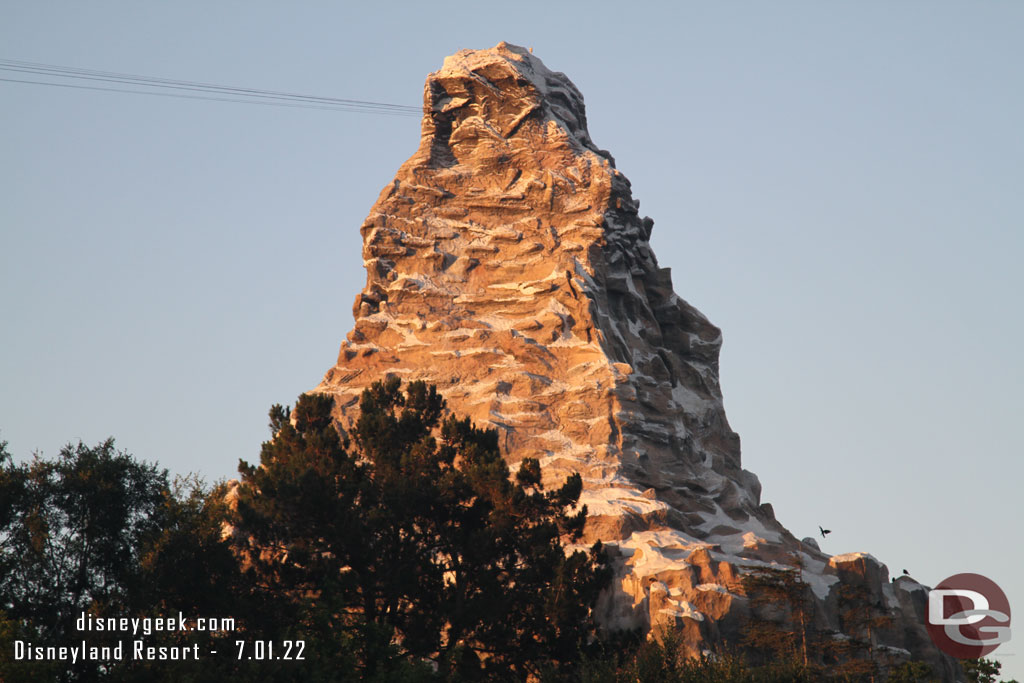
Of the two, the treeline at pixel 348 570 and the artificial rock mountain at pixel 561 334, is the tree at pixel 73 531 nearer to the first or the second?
the treeline at pixel 348 570

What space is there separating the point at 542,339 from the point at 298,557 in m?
20.0

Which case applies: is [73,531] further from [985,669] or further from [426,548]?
[985,669]

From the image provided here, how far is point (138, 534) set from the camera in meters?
41.6

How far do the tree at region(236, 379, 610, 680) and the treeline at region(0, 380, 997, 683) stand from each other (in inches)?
2.3

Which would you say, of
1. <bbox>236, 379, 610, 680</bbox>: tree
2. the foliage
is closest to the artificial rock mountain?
<bbox>236, 379, 610, 680</bbox>: tree

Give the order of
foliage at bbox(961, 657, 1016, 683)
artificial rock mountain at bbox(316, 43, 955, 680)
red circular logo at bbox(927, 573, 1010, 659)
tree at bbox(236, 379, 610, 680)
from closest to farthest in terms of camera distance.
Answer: foliage at bbox(961, 657, 1016, 683) < tree at bbox(236, 379, 610, 680) < red circular logo at bbox(927, 573, 1010, 659) < artificial rock mountain at bbox(316, 43, 955, 680)

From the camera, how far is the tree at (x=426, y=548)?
1586 inches


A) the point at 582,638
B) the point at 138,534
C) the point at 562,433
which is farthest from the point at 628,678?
the point at 562,433

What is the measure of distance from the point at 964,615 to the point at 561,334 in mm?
18439

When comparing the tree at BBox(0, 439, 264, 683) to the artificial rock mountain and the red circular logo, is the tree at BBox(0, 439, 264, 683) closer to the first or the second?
the artificial rock mountain

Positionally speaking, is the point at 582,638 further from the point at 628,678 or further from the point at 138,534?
the point at 138,534

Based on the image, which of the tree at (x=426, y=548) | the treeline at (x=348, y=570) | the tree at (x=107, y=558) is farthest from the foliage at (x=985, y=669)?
the tree at (x=107, y=558)

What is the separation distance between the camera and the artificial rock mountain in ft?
169

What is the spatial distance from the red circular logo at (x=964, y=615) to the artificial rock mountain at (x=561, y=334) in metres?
0.71
